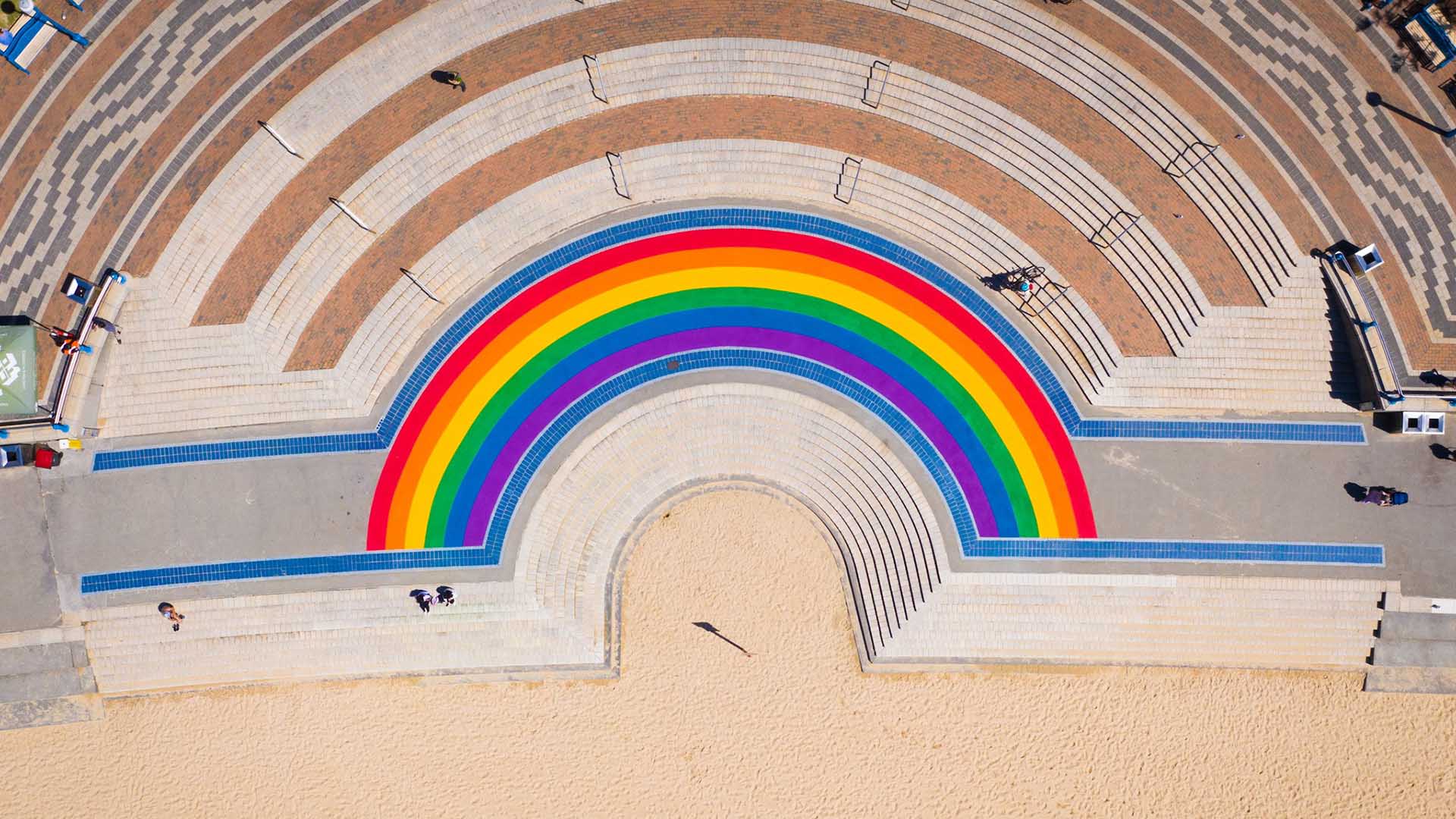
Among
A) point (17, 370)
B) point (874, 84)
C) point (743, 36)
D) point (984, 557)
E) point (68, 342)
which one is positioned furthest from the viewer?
point (984, 557)

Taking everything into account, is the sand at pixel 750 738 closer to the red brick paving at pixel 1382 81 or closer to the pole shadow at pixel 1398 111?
the red brick paving at pixel 1382 81

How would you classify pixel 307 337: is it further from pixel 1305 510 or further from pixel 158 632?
pixel 1305 510

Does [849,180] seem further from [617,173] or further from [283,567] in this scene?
[283,567]

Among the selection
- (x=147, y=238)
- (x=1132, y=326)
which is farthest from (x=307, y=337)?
(x=1132, y=326)

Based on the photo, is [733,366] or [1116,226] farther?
[733,366]

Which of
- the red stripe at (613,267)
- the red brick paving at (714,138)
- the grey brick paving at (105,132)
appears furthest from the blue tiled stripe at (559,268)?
the grey brick paving at (105,132)

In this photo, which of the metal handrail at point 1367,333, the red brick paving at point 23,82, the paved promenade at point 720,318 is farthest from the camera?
the red brick paving at point 23,82

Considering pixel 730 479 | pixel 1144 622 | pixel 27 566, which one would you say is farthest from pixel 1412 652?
pixel 27 566
